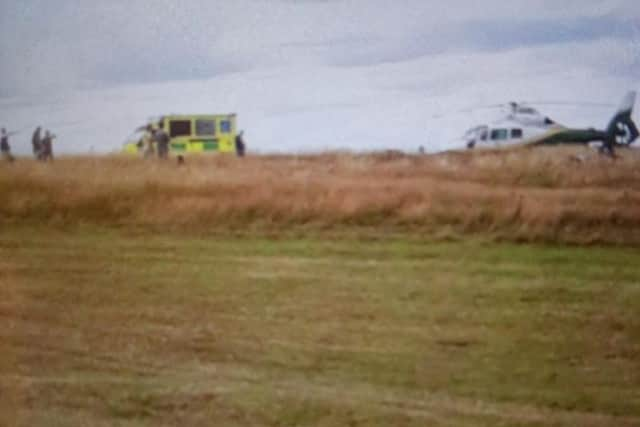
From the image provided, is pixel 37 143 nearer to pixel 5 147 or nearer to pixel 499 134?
pixel 5 147

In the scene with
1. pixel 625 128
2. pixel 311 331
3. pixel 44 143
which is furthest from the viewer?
pixel 44 143

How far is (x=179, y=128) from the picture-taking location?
2.46 m

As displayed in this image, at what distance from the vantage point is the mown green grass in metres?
2.26

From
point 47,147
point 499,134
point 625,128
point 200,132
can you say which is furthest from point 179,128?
point 625,128

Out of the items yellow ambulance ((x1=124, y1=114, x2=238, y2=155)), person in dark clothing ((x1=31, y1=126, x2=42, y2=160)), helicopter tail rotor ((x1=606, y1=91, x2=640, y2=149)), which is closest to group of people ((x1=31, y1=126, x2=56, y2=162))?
person in dark clothing ((x1=31, y1=126, x2=42, y2=160))

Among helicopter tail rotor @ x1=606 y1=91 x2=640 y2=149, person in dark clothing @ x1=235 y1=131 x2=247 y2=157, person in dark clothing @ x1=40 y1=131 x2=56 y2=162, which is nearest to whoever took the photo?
helicopter tail rotor @ x1=606 y1=91 x2=640 y2=149

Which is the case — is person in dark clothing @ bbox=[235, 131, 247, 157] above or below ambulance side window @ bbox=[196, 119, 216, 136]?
below

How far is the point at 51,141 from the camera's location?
2.55 m

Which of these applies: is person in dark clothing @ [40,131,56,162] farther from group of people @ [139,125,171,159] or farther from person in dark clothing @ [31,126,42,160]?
group of people @ [139,125,171,159]

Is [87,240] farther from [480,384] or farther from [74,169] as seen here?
[480,384]

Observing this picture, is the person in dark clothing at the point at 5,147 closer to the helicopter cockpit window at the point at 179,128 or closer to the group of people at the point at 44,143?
the group of people at the point at 44,143

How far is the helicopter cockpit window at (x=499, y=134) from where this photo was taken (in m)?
2.33

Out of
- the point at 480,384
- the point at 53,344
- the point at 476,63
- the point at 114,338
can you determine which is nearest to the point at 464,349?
the point at 480,384

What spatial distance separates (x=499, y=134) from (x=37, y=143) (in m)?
1.21
